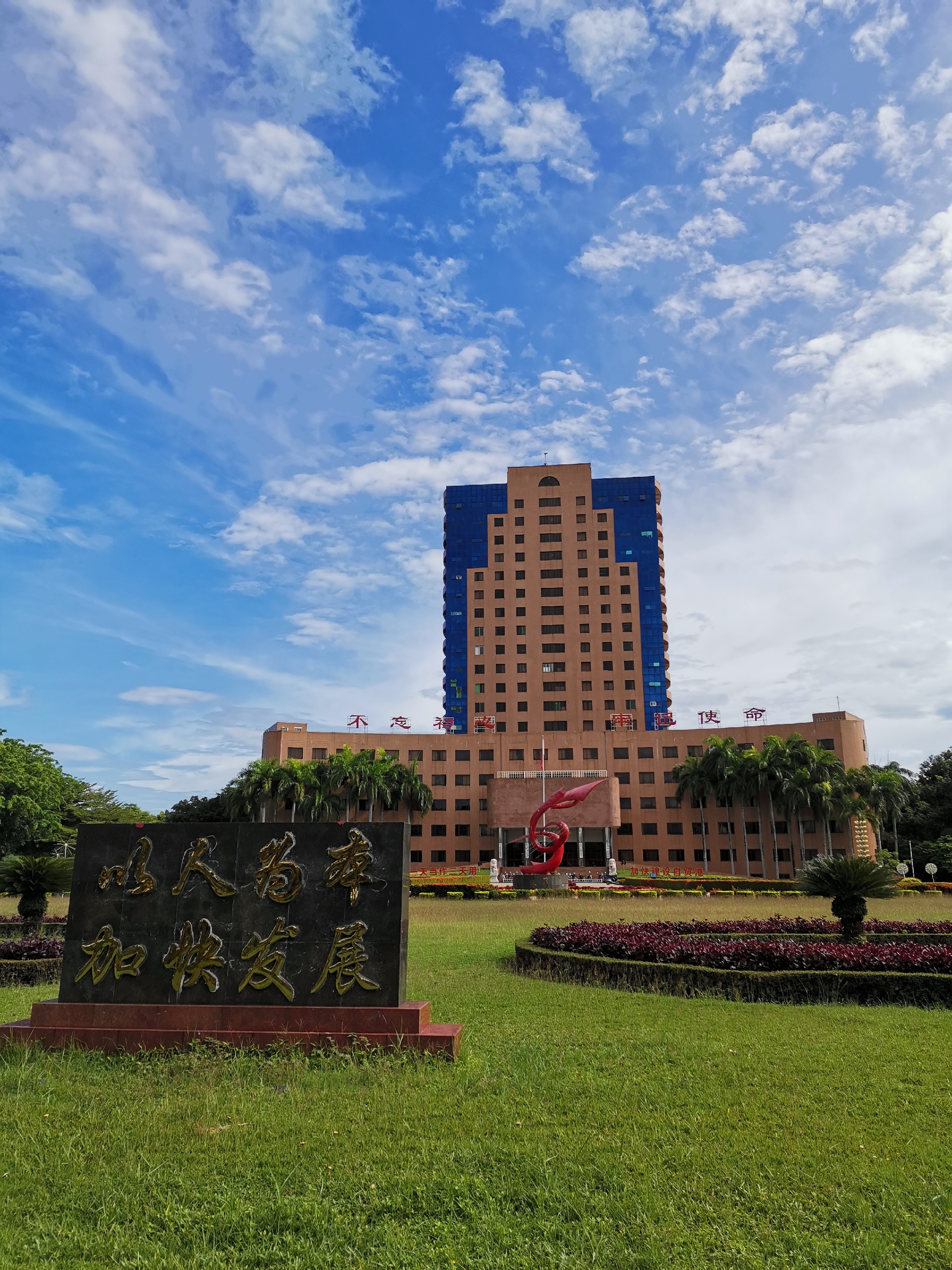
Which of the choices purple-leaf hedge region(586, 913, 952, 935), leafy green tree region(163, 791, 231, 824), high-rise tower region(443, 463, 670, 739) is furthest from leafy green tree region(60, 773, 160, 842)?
purple-leaf hedge region(586, 913, 952, 935)

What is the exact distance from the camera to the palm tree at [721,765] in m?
58.9

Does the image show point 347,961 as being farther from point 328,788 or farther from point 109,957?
point 328,788

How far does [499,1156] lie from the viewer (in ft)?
19.9

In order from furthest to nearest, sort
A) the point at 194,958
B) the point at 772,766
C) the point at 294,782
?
the point at 294,782
the point at 772,766
the point at 194,958

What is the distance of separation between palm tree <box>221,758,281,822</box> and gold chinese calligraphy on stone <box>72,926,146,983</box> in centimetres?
5187

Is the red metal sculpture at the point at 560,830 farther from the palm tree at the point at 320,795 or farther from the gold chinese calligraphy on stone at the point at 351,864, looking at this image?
the gold chinese calligraphy on stone at the point at 351,864

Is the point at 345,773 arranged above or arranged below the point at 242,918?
above

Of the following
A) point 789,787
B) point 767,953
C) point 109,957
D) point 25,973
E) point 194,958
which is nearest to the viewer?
point 194,958

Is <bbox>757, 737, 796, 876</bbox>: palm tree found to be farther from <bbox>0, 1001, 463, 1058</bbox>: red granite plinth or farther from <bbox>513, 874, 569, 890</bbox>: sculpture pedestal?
<bbox>0, 1001, 463, 1058</bbox>: red granite plinth

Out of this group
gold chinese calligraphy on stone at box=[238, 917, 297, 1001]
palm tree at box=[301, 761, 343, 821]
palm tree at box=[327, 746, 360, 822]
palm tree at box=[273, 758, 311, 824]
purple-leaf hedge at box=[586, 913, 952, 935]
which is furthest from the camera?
palm tree at box=[327, 746, 360, 822]

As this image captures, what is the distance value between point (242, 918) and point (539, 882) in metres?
33.9

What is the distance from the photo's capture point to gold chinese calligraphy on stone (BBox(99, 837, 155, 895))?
986 centimetres

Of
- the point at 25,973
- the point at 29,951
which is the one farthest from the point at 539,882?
the point at 25,973

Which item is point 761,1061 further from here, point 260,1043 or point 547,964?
point 547,964
